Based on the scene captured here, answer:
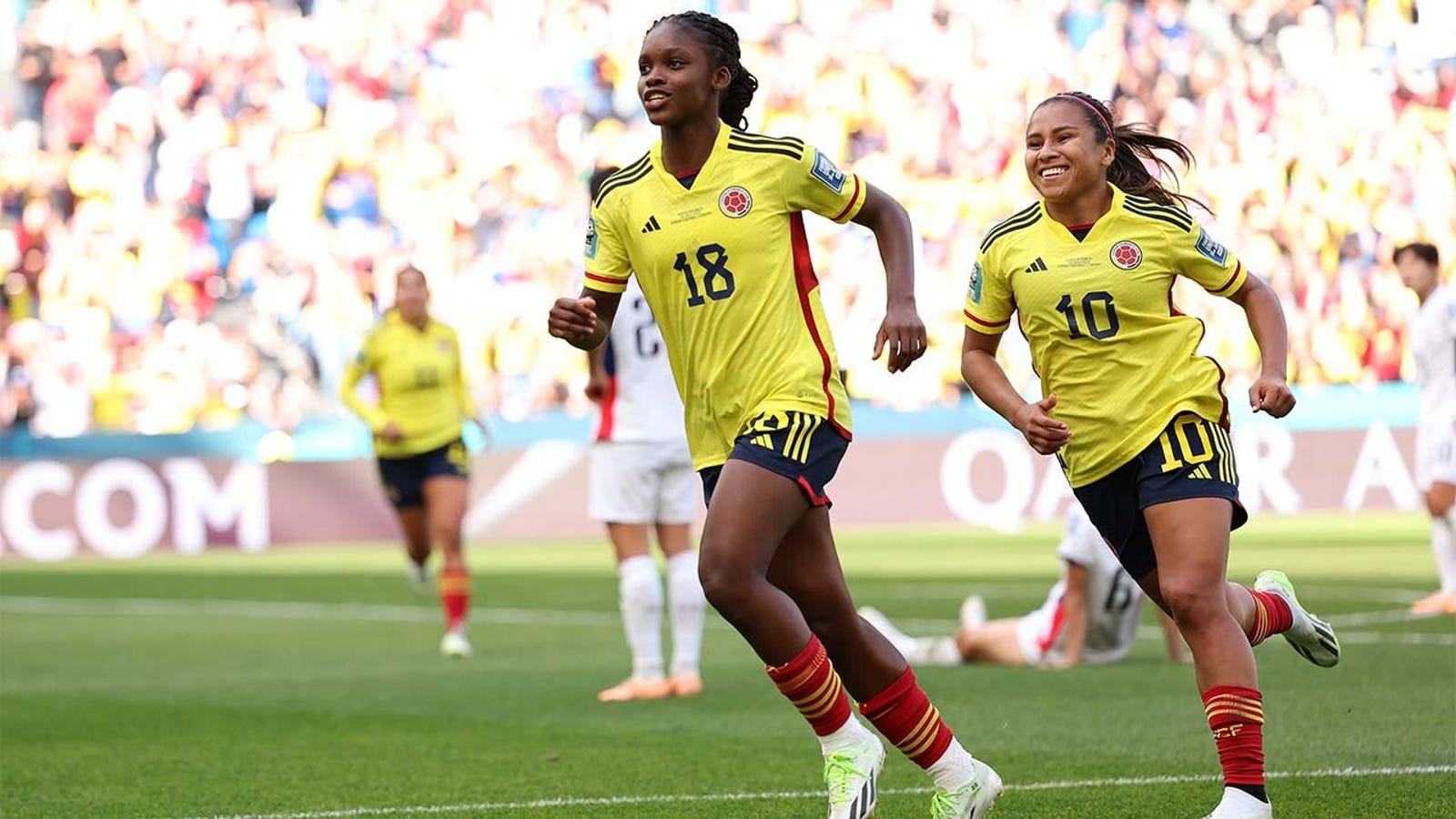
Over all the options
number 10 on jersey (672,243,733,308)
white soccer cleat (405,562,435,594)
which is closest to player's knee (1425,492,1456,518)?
white soccer cleat (405,562,435,594)

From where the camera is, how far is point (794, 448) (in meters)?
5.56

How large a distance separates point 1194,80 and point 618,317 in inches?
738

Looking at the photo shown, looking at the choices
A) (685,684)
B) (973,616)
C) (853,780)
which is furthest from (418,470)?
(853,780)

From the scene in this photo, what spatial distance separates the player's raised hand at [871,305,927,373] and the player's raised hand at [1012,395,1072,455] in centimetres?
34

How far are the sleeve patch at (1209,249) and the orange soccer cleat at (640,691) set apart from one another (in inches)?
188

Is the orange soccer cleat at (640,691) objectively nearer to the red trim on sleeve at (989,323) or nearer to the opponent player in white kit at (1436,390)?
the red trim on sleeve at (989,323)

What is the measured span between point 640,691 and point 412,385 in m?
4.01

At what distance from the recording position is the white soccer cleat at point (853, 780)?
5.52m

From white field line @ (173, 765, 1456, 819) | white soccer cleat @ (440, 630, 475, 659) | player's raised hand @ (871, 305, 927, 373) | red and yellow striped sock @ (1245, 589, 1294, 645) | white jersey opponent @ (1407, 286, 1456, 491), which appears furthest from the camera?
white jersey opponent @ (1407, 286, 1456, 491)

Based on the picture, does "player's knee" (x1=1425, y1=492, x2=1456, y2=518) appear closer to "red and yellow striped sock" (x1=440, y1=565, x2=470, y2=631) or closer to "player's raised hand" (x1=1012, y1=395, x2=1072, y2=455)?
"red and yellow striped sock" (x1=440, y1=565, x2=470, y2=631)

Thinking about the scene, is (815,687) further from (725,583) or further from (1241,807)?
(1241,807)

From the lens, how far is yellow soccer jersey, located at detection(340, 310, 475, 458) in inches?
523

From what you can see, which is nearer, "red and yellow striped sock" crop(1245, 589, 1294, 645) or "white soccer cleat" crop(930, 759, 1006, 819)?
"white soccer cleat" crop(930, 759, 1006, 819)

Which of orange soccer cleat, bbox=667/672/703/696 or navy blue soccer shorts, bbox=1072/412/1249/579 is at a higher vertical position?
navy blue soccer shorts, bbox=1072/412/1249/579
